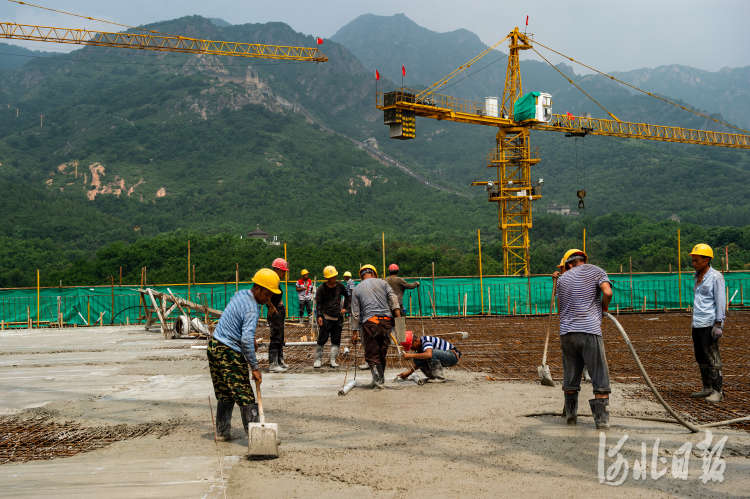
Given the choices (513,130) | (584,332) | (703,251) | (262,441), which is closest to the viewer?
(262,441)

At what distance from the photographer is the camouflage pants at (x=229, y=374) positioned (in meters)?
5.74

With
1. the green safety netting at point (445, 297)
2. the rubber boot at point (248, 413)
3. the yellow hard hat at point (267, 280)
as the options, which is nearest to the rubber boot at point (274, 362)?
the rubber boot at point (248, 413)

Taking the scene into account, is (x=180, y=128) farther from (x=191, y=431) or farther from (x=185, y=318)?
(x=191, y=431)

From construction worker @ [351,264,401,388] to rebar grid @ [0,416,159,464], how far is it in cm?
306

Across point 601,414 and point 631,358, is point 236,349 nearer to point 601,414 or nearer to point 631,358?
point 601,414

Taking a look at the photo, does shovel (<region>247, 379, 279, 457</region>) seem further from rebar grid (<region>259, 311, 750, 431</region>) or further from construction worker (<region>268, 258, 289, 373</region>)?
construction worker (<region>268, 258, 289, 373</region>)

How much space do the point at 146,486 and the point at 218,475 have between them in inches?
19.9

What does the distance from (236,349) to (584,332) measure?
313 centimetres

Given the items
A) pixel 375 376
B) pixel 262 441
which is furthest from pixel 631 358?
pixel 262 441

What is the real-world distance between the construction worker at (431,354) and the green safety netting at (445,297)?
13668 mm

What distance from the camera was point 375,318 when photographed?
8727 mm

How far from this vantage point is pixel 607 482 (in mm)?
4582

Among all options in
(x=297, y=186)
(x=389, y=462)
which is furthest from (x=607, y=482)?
(x=297, y=186)

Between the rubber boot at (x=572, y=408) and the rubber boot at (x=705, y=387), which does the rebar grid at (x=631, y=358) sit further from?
the rubber boot at (x=572, y=408)
